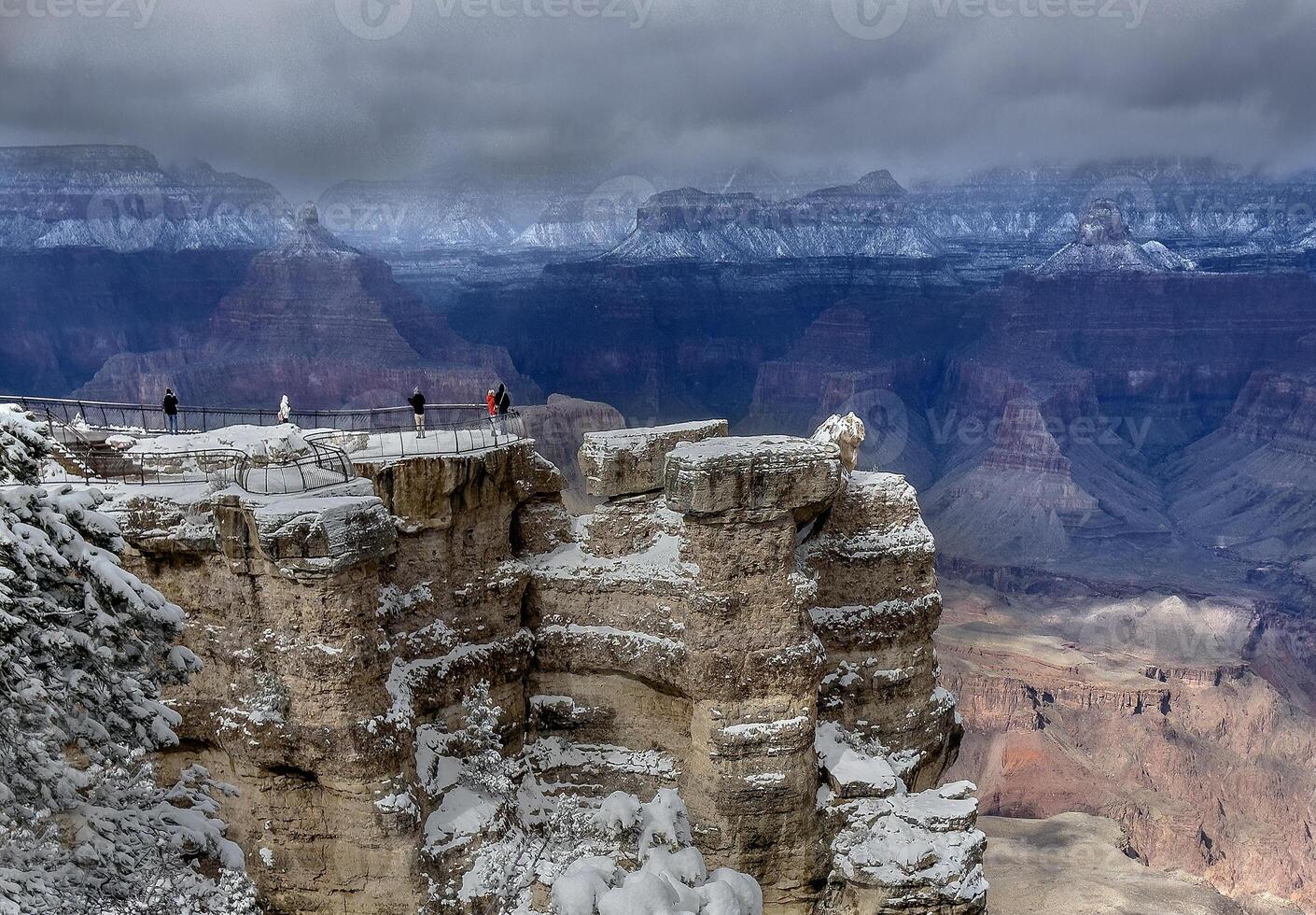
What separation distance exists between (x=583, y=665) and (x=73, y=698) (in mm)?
16146

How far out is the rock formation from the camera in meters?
25.4

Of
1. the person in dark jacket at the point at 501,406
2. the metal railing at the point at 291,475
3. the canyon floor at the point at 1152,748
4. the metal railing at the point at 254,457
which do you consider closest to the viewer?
the metal railing at the point at 291,475

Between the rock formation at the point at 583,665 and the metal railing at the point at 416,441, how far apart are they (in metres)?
0.50

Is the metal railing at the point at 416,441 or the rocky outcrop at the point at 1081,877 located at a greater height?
the metal railing at the point at 416,441

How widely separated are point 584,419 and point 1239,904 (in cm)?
4994

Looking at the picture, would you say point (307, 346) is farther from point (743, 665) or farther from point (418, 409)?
point (743, 665)

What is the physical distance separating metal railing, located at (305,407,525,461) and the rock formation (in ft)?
1.64

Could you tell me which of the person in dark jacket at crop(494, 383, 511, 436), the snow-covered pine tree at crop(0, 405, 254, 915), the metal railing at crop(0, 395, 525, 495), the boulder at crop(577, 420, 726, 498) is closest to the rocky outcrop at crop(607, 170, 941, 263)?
the person in dark jacket at crop(494, 383, 511, 436)

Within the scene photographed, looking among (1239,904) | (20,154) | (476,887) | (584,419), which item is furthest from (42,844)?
(20,154)

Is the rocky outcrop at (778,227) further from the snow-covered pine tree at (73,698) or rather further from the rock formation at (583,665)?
the snow-covered pine tree at (73,698)

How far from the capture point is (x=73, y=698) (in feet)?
53.4

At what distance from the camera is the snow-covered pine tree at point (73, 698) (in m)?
15.3

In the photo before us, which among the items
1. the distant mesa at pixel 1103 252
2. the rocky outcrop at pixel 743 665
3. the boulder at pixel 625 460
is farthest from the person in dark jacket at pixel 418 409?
the distant mesa at pixel 1103 252

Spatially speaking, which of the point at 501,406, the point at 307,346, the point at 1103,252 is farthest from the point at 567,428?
the point at 1103,252
